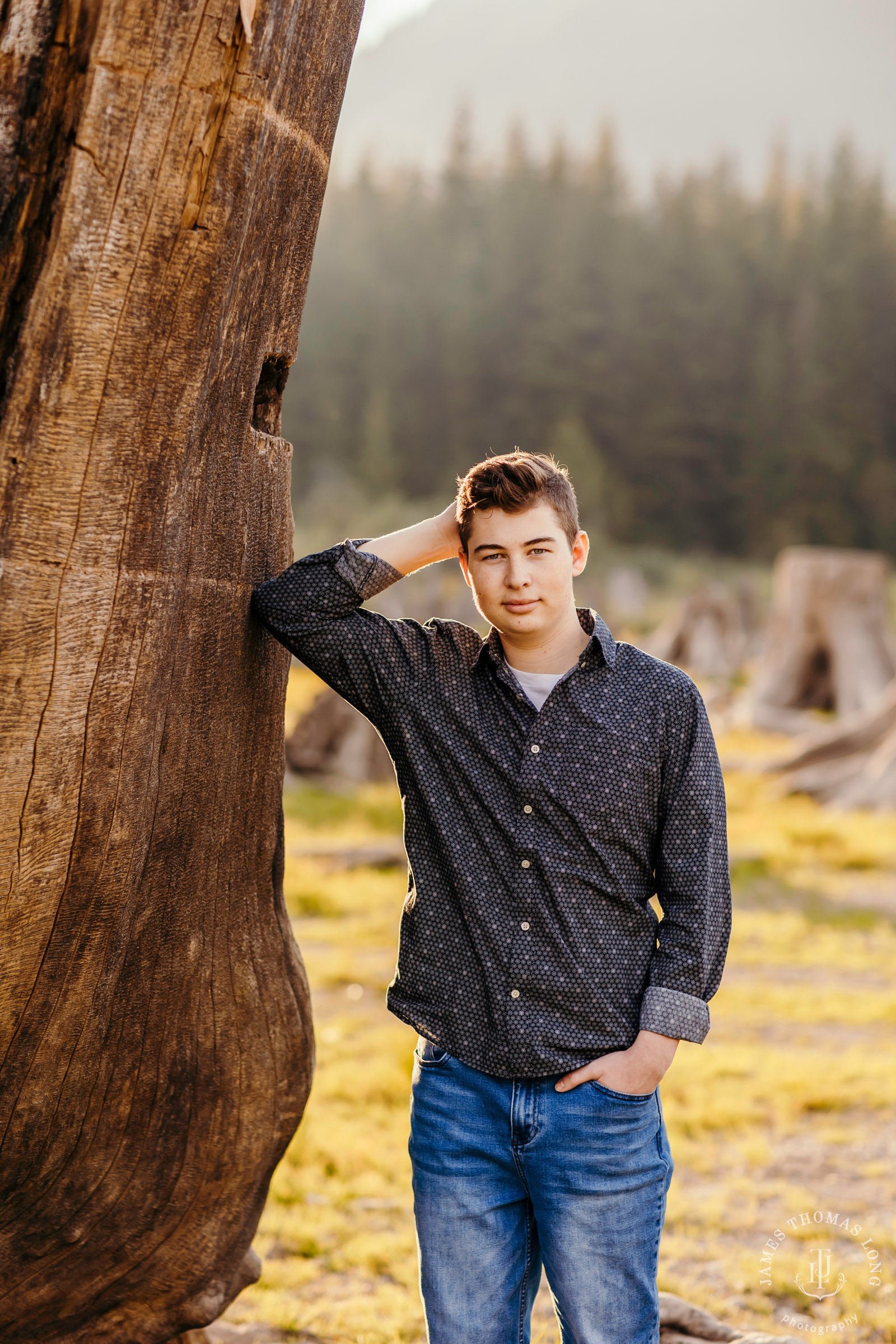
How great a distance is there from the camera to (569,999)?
171cm

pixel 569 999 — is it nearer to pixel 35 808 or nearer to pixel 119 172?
pixel 35 808

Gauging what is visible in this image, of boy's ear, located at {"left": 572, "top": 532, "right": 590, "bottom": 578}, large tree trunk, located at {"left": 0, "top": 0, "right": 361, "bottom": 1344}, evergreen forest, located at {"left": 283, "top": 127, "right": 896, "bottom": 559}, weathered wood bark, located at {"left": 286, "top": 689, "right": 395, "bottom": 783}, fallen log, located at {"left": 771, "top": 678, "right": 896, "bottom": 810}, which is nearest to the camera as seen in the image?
large tree trunk, located at {"left": 0, "top": 0, "right": 361, "bottom": 1344}

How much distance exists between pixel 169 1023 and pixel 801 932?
180 inches

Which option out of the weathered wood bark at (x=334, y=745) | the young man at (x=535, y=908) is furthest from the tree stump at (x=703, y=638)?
the young man at (x=535, y=908)

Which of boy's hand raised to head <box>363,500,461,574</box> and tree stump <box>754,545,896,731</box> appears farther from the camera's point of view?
tree stump <box>754,545,896,731</box>

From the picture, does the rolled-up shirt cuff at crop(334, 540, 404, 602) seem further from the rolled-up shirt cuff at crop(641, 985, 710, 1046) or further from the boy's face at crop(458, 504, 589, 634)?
the rolled-up shirt cuff at crop(641, 985, 710, 1046)

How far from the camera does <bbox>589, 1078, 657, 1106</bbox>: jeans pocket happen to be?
1674mm

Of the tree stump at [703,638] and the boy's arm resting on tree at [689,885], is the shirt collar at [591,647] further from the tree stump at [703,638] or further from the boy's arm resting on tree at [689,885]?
the tree stump at [703,638]

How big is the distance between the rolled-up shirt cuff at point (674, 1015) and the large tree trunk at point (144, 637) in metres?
0.71

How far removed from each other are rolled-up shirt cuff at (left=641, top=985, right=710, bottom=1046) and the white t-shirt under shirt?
1.59 feet

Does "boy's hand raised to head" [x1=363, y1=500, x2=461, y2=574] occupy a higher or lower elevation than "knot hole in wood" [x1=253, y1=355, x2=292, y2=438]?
lower

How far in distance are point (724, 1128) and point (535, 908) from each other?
244 cm

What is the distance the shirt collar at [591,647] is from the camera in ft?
5.98

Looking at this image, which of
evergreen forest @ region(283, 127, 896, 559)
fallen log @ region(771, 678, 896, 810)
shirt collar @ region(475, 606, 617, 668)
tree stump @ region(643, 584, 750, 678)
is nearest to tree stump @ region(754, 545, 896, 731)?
fallen log @ region(771, 678, 896, 810)
